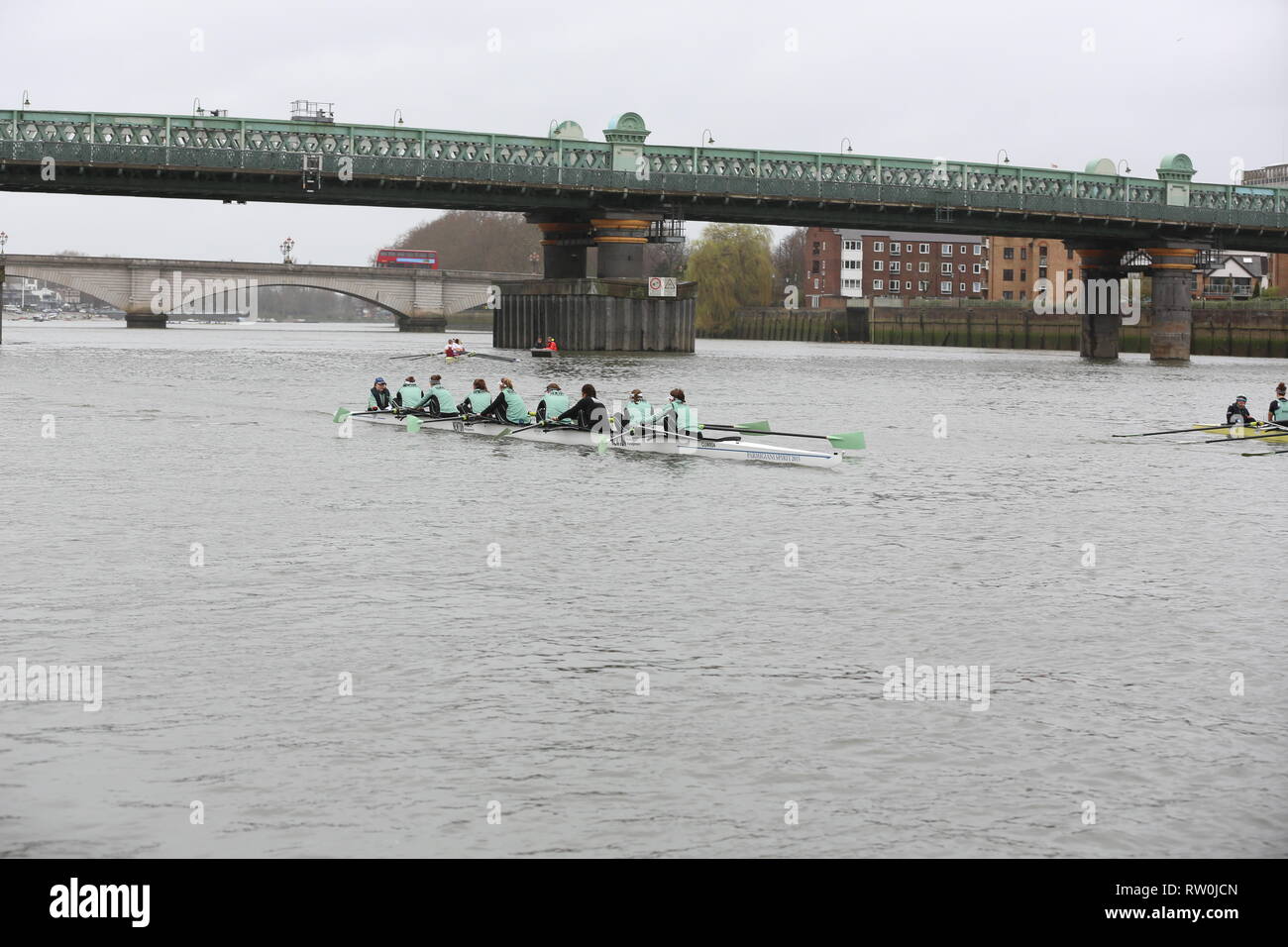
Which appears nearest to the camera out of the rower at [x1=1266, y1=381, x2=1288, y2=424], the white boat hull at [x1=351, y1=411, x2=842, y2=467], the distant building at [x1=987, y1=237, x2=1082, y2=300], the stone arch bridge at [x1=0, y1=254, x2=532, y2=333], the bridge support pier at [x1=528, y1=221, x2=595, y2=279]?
the white boat hull at [x1=351, y1=411, x2=842, y2=467]

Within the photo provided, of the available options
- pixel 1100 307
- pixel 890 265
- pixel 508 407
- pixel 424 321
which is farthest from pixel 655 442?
pixel 890 265

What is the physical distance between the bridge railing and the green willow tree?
60.1 metres

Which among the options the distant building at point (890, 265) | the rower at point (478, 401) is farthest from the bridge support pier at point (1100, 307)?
the distant building at point (890, 265)

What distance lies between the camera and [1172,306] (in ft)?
320

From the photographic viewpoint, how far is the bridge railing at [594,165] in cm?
7431

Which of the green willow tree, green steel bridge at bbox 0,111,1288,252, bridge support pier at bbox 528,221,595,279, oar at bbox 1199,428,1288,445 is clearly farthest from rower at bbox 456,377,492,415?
the green willow tree

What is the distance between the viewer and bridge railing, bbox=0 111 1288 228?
74.3 meters

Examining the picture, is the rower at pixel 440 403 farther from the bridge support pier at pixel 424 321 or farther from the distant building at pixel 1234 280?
the bridge support pier at pixel 424 321

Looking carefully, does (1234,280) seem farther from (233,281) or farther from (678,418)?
(678,418)

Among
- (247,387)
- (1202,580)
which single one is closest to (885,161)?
(247,387)

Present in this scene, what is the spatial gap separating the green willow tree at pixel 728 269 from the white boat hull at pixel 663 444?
116508 millimetres

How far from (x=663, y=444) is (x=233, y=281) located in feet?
436

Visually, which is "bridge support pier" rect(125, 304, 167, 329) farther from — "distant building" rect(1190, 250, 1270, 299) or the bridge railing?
"distant building" rect(1190, 250, 1270, 299)

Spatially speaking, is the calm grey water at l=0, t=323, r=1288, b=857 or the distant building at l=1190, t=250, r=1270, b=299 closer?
the calm grey water at l=0, t=323, r=1288, b=857
